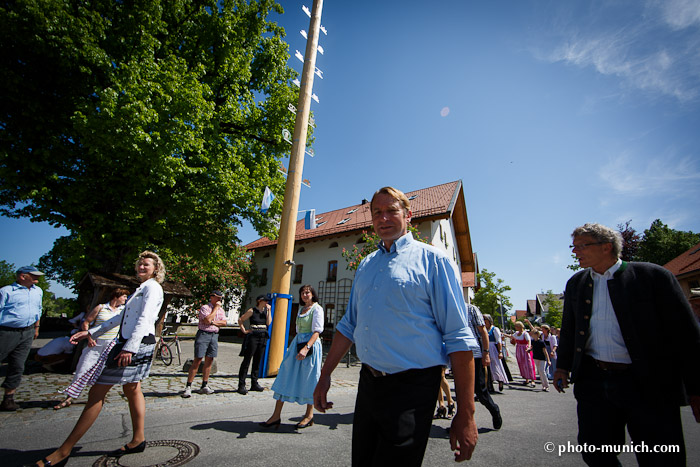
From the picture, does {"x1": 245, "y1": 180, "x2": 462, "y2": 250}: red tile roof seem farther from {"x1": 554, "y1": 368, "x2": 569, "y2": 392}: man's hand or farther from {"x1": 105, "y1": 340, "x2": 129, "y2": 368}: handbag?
{"x1": 554, "y1": 368, "x2": 569, "y2": 392}: man's hand

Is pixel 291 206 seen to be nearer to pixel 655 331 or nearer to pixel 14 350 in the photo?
pixel 14 350

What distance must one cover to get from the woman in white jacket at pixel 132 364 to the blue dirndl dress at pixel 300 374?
159cm

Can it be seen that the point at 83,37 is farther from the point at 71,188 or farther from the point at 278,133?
the point at 278,133

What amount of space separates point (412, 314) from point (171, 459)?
9.93ft

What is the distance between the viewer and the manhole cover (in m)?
2.86

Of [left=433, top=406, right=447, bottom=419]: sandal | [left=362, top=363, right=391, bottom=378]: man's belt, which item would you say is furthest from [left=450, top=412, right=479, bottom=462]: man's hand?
[left=433, top=406, right=447, bottom=419]: sandal

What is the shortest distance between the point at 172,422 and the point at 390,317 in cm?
421

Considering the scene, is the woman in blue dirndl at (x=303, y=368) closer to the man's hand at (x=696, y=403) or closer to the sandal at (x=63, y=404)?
the sandal at (x=63, y=404)

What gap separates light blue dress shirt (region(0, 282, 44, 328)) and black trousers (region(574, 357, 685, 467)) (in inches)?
287

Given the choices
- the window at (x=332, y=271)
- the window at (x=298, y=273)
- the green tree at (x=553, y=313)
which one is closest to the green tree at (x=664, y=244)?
the green tree at (x=553, y=313)

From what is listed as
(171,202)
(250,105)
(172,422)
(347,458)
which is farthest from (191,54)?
(347,458)

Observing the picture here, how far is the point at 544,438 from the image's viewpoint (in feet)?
13.8

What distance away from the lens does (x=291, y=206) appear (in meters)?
8.46

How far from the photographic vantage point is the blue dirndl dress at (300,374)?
4.25 meters
